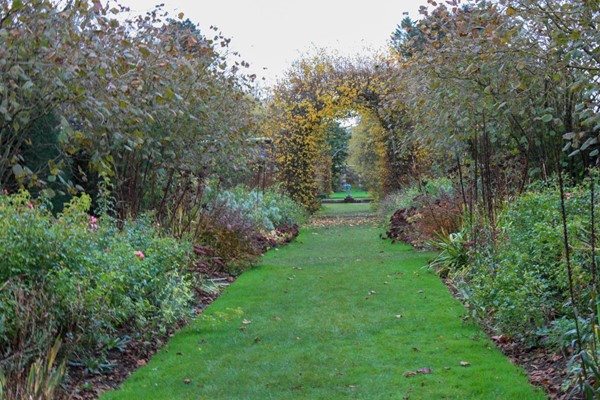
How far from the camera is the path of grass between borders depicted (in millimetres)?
4961

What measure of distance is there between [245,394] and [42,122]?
647cm

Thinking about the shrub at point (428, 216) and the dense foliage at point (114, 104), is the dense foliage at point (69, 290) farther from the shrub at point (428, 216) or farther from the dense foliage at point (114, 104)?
the shrub at point (428, 216)

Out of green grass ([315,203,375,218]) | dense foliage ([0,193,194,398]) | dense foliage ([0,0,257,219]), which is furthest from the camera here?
green grass ([315,203,375,218])

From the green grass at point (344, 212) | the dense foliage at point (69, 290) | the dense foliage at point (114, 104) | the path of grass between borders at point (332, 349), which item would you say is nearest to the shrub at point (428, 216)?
the path of grass between borders at point (332, 349)

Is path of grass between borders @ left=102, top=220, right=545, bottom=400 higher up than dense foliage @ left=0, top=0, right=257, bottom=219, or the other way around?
dense foliage @ left=0, top=0, right=257, bottom=219

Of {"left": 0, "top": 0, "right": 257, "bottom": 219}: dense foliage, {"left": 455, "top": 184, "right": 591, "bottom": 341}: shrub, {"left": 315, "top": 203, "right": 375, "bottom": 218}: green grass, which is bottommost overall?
{"left": 315, "top": 203, "right": 375, "bottom": 218}: green grass

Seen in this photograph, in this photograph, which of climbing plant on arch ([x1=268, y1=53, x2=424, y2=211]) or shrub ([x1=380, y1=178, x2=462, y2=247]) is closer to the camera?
shrub ([x1=380, y1=178, x2=462, y2=247])

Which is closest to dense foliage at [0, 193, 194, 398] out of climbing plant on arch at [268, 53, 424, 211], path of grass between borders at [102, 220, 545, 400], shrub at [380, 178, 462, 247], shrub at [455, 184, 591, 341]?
path of grass between borders at [102, 220, 545, 400]

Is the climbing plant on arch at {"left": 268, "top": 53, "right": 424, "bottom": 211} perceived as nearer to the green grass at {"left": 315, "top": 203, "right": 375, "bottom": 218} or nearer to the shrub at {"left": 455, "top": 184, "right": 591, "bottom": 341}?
the green grass at {"left": 315, "top": 203, "right": 375, "bottom": 218}

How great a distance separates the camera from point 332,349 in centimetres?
610

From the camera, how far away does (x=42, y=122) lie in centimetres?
980

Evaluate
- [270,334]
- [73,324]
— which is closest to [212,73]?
[270,334]

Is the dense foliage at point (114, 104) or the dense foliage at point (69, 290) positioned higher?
the dense foliage at point (114, 104)

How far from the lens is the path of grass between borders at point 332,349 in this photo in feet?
16.3
